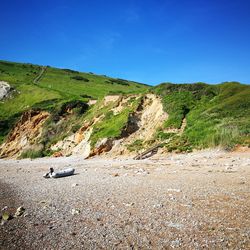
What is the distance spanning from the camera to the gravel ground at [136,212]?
27.2 ft

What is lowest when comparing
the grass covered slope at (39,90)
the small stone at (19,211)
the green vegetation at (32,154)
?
the green vegetation at (32,154)

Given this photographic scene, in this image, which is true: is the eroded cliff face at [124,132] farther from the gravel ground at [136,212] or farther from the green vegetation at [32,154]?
the gravel ground at [136,212]

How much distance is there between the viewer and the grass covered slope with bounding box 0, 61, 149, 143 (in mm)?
65081

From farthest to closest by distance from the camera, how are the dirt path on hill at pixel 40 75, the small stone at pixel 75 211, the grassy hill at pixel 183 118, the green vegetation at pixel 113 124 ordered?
1. the dirt path on hill at pixel 40 75
2. the green vegetation at pixel 113 124
3. the grassy hill at pixel 183 118
4. the small stone at pixel 75 211

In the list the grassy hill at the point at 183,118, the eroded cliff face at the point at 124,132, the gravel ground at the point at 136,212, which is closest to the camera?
the gravel ground at the point at 136,212

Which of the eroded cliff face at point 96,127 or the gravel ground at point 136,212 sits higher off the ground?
the eroded cliff face at point 96,127

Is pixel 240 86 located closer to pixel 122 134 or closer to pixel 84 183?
pixel 122 134

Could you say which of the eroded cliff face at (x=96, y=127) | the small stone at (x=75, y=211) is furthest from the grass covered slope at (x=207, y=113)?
the small stone at (x=75, y=211)

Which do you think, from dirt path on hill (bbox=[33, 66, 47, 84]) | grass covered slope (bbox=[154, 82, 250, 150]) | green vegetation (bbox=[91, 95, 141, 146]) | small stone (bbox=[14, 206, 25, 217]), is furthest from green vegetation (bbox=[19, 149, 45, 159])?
dirt path on hill (bbox=[33, 66, 47, 84])

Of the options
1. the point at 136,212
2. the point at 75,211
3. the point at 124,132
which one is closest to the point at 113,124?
the point at 124,132

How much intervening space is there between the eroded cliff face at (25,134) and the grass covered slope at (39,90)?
2.35m

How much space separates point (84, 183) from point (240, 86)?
2982 centimetres

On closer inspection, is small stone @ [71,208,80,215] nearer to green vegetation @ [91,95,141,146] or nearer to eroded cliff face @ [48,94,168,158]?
eroded cliff face @ [48,94,168,158]

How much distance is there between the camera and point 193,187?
1347 cm
